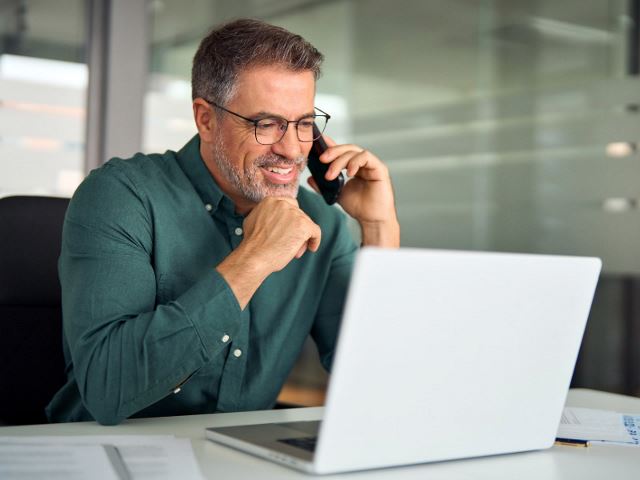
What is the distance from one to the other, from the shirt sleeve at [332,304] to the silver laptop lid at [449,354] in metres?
0.77

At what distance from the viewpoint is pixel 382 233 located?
1.92 m

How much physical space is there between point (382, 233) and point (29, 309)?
75 centimetres

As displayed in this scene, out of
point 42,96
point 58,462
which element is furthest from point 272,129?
point 42,96

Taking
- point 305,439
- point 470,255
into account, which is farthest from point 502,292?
point 305,439

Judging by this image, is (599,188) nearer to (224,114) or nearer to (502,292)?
(224,114)

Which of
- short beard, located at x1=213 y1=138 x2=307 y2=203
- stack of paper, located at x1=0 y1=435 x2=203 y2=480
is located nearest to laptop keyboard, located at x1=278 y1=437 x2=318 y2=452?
stack of paper, located at x1=0 y1=435 x2=203 y2=480

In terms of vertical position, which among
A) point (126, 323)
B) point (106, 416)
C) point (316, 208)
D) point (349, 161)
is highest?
point (349, 161)

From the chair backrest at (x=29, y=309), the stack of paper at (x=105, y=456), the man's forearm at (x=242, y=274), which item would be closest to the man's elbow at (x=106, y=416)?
the stack of paper at (x=105, y=456)

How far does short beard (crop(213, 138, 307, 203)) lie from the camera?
1.74 metres

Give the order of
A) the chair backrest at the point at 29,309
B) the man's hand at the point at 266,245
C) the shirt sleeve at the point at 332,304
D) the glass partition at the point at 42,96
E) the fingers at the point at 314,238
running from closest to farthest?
the man's hand at the point at 266,245
the fingers at the point at 314,238
the chair backrest at the point at 29,309
the shirt sleeve at the point at 332,304
the glass partition at the point at 42,96

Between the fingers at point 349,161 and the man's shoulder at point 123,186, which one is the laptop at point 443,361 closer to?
the man's shoulder at point 123,186

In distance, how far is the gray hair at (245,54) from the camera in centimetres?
172

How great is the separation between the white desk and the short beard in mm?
519

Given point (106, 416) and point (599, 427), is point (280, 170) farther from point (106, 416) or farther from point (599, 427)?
point (599, 427)
